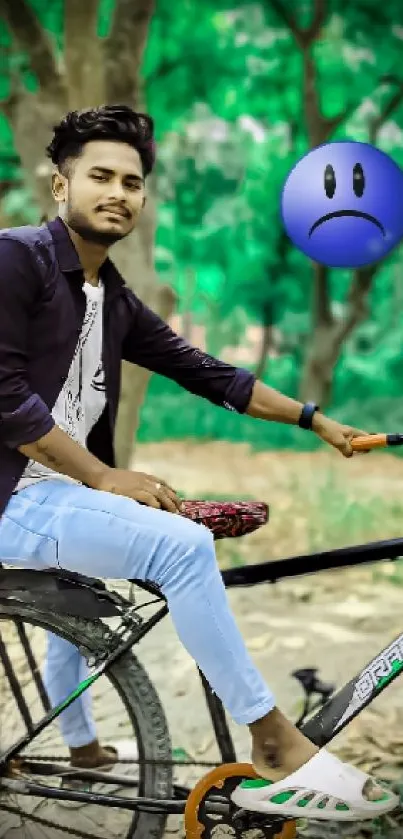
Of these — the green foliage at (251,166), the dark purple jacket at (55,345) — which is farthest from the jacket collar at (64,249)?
the green foliage at (251,166)

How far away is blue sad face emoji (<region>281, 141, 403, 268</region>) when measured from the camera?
9.56ft

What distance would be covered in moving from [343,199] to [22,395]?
3.77 ft

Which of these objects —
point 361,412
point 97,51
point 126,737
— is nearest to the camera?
point 126,737

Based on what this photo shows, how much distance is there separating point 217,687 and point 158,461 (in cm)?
1060

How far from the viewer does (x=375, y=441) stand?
2.58 meters

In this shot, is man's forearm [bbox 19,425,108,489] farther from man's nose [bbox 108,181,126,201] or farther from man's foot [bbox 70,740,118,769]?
man's foot [bbox 70,740,118,769]

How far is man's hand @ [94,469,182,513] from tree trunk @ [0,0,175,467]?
3614 mm

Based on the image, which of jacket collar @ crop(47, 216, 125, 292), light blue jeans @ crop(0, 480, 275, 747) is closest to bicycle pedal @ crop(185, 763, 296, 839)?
light blue jeans @ crop(0, 480, 275, 747)

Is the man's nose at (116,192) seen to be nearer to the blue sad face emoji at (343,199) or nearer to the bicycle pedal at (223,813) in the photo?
the blue sad face emoji at (343,199)

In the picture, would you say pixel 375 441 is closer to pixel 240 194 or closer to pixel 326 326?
pixel 326 326

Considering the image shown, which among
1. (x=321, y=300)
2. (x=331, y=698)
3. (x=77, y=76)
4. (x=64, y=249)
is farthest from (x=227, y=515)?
(x=321, y=300)

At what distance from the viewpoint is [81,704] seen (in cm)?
295

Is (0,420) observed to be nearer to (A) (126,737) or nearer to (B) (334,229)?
(B) (334,229)

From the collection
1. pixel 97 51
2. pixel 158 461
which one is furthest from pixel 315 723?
pixel 158 461
